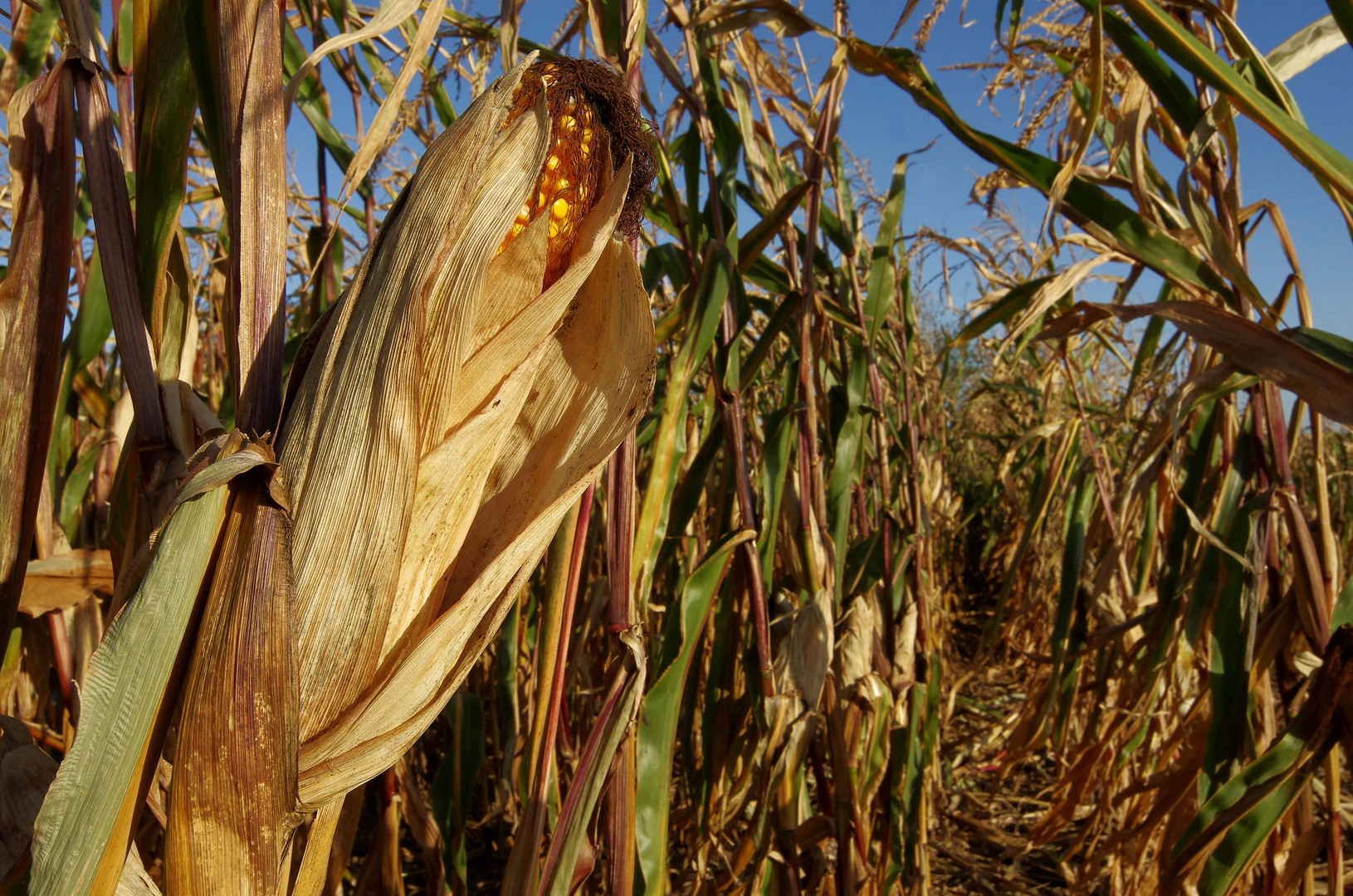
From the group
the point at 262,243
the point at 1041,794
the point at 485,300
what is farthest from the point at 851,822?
the point at 1041,794

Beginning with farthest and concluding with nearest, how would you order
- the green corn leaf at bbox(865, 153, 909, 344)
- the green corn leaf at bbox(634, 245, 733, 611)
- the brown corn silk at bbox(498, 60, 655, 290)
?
the green corn leaf at bbox(865, 153, 909, 344), the green corn leaf at bbox(634, 245, 733, 611), the brown corn silk at bbox(498, 60, 655, 290)

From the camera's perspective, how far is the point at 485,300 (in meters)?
0.51

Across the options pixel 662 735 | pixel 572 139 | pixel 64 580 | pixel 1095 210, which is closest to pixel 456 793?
pixel 662 735

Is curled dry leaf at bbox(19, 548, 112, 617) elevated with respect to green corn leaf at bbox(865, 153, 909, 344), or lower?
lower

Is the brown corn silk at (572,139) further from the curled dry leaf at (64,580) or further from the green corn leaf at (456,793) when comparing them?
the green corn leaf at (456,793)

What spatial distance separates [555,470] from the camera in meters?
0.56

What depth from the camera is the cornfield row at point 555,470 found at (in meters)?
0.41

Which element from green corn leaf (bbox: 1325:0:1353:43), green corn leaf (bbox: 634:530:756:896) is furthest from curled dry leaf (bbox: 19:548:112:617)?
green corn leaf (bbox: 1325:0:1353:43)

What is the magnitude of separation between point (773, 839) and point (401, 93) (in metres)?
1.10

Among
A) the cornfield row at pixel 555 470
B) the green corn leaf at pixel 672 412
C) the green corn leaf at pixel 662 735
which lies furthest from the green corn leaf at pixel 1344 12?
the green corn leaf at pixel 662 735

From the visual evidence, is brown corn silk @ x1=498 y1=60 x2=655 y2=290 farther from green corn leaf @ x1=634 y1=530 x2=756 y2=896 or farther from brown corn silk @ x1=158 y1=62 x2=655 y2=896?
green corn leaf @ x1=634 y1=530 x2=756 y2=896

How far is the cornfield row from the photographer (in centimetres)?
41

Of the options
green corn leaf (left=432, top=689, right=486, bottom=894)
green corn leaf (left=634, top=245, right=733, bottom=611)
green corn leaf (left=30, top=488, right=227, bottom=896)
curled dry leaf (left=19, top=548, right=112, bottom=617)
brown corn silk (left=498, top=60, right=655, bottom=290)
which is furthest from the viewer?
green corn leaf (left=432, top=689, right=486, bottom=894)

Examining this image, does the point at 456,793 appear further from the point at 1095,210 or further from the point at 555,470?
the point at 1095,210
